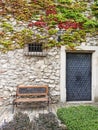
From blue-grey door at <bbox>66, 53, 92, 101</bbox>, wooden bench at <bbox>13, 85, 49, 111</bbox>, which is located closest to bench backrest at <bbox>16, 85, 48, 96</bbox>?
wooden bench at <bbox>13, 85, 49, 111</bbox>

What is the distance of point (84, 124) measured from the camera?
4352 millimetres

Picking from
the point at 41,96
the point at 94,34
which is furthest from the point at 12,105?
the point at 94,34

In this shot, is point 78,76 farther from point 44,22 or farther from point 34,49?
point 44,22

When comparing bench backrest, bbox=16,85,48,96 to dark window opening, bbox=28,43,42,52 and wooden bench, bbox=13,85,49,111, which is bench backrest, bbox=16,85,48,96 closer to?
wooden bench, bbox=13,85,49,111

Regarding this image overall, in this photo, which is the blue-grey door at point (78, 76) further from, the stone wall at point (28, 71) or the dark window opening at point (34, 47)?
the dark window opening at point (34, 47)

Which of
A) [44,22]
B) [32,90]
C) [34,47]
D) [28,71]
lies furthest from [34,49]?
[32,90]

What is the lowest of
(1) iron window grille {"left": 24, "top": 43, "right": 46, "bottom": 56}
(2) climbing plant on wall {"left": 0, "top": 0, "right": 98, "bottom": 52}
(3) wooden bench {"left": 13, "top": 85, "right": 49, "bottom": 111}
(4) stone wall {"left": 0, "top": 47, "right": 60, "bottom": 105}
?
(3) wooden bench {"left": 13, "top": 85, "right": 49, "bottom": 111}

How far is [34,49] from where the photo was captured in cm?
820

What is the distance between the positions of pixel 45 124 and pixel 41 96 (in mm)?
3700

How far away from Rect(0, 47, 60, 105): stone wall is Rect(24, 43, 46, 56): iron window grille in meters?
0.15

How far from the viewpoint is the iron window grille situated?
808 centimetres

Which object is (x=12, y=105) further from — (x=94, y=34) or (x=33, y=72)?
(x=94, y=34)

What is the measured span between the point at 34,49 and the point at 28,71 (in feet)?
2.60

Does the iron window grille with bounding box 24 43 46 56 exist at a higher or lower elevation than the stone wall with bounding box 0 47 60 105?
Answer: higher
